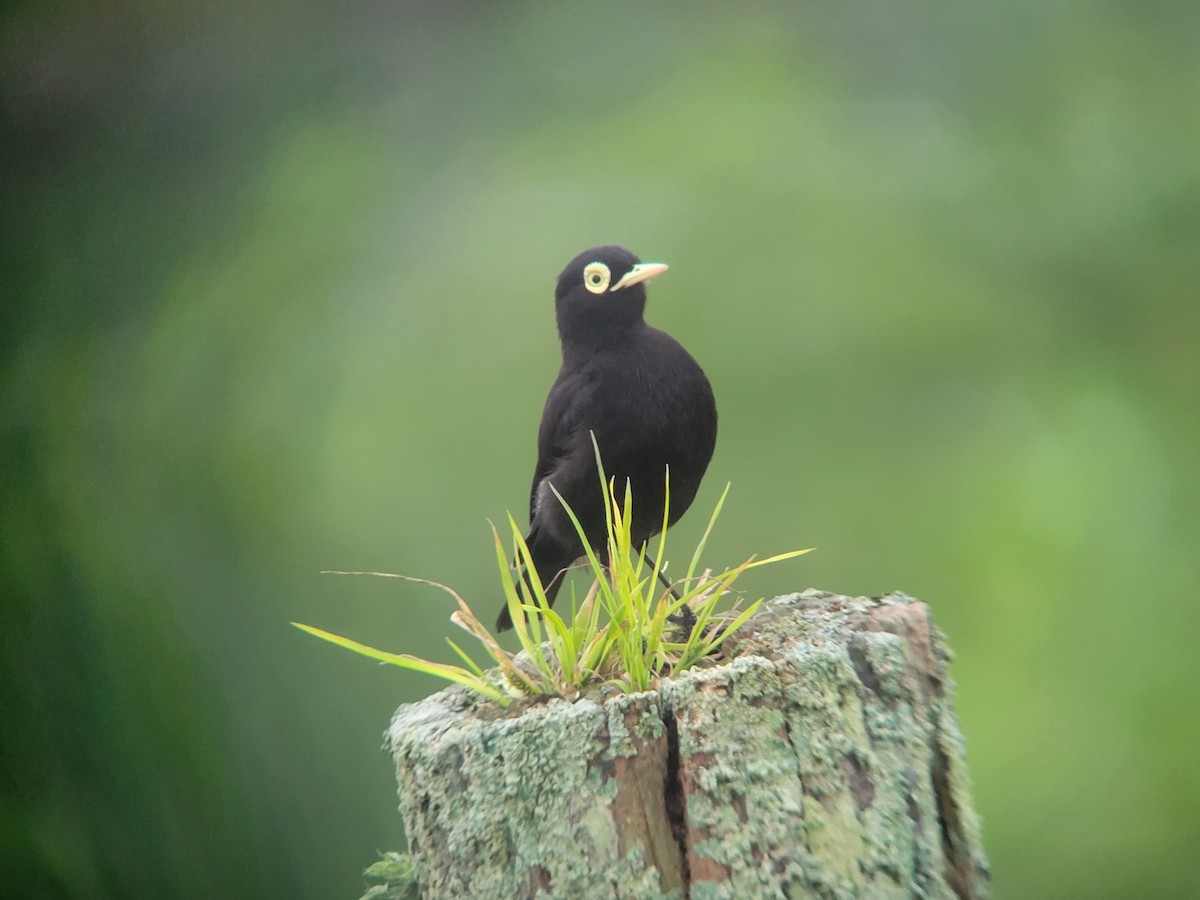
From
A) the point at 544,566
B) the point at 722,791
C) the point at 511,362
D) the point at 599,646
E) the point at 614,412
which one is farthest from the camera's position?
the point at 511,362

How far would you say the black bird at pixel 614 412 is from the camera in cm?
192

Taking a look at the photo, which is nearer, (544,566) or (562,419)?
(562,419)

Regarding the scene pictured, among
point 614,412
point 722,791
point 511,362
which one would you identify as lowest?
point 722,791

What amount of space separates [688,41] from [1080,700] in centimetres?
186

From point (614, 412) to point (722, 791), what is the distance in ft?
2.84

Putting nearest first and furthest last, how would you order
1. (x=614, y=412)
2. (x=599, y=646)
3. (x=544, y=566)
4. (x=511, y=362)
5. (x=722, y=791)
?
(x=722, y=791) → (x=599, y=646) → (x=614, y=412) → (x=544, y=566) → (x=511, y=362)

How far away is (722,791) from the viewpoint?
1212 mm

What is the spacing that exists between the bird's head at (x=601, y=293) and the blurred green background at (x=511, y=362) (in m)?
0.54

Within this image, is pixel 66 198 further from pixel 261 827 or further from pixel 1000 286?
pixel 1000 286

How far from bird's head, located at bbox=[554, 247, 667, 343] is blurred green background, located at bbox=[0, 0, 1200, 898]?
54cm

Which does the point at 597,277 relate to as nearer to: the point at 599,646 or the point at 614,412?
the point at 614,412

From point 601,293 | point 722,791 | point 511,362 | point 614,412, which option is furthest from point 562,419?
point 722,791

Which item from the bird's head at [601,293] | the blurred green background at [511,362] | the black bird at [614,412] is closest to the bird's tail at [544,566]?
the black bird at [614,412]

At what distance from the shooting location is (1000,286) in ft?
8.41
